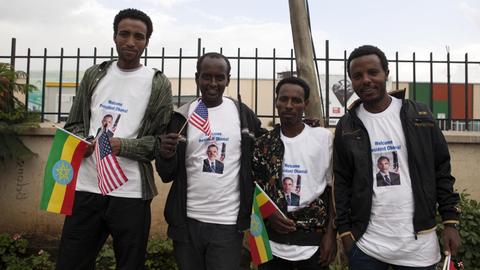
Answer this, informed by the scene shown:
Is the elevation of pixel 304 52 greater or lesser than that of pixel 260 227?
greater

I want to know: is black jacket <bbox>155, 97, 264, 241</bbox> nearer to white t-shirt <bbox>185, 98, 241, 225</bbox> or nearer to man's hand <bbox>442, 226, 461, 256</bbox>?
white t-shirt <bbox>185, 98, 241, 225</bbox>

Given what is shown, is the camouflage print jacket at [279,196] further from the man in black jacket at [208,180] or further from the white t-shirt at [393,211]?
the white t-shirt at [393,211]

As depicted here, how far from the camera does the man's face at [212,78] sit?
273 cm

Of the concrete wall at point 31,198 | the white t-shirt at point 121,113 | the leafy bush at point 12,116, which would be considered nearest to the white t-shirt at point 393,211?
the white t-shirt at point 121,113

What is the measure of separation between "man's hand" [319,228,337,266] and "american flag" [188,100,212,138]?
0.92 meters

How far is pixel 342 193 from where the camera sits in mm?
2453

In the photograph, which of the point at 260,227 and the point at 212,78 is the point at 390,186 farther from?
the point at 212,78

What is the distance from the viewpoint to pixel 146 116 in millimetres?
2703

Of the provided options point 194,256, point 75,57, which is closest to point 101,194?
point 194,256

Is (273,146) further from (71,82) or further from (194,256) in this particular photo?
(71,82)

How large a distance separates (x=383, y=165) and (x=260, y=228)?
2.68 feet

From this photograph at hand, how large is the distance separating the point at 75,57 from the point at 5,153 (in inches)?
58.6

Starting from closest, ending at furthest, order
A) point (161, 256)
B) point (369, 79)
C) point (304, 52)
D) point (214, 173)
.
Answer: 1. point (369, 79)
2. point (214, 173)
3. point (304, 52)
4. point (161, 256)

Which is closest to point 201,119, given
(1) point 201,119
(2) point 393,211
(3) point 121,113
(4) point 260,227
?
(1) point 201,119
